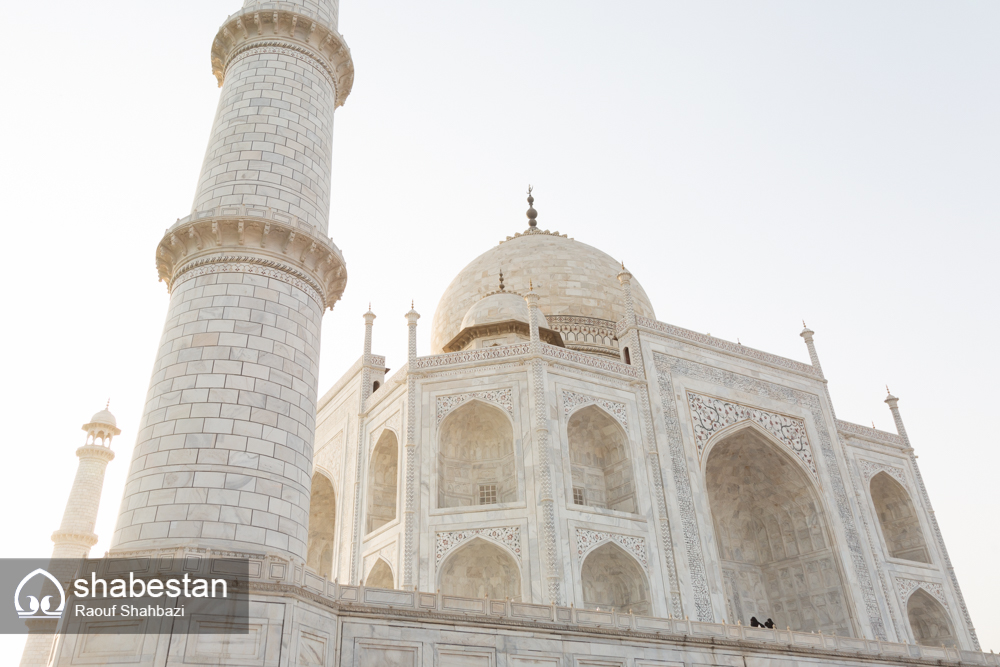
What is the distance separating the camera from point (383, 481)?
17391 millimetres

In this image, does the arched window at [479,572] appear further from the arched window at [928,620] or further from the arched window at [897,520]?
the arched window at [897,520]

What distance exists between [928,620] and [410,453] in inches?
563

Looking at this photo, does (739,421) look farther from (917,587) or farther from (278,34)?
(278,34)

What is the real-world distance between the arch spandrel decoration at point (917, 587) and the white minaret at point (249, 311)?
16093 millimetres

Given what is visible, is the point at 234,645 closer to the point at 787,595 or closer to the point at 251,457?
the point at 251,457

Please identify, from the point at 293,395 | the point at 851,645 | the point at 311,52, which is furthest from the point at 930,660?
the point at 311,52

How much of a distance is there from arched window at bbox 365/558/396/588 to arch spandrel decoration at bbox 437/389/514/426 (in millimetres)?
3022

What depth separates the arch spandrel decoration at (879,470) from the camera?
20359 millimetres

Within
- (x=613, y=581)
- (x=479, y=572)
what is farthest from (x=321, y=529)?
(x=613, y=581)

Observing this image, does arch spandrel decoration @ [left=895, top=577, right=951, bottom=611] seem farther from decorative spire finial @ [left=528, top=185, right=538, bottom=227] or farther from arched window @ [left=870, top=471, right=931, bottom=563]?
decorative spire finial @ [left=528, top=185, right=538, bottom=227]

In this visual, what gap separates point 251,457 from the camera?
297 inches

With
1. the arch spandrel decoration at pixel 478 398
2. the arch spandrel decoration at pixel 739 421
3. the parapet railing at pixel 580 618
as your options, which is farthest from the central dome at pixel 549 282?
the parapet railing at pixel 580 618

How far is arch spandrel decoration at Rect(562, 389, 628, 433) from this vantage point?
16281 mm

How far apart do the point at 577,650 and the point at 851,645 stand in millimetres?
5187
